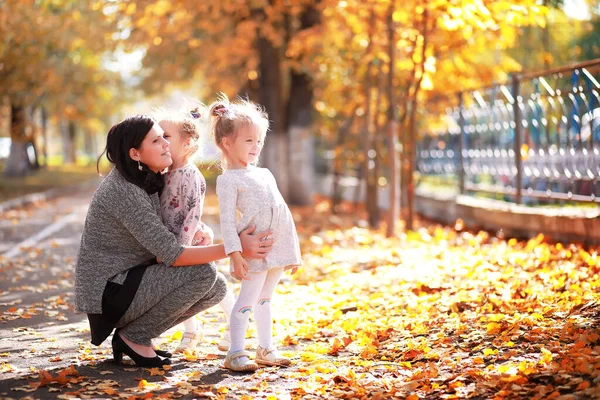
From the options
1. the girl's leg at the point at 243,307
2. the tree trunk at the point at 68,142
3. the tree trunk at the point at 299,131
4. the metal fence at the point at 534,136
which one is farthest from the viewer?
the tree trunk at the point at 68,142

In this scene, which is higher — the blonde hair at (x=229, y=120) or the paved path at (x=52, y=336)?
the blonde hair at (x=229, y=120)

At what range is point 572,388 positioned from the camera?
4.13 metres

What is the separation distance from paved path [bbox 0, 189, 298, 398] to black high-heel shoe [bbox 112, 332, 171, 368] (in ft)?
0.21

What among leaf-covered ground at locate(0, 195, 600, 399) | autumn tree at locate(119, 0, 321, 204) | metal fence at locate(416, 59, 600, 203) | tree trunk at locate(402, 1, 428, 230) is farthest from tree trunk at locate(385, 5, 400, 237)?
autumn tree at locate(119, 0, 321, 204)

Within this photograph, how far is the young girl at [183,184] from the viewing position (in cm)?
510

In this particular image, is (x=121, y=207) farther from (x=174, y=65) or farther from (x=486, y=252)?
(x=174, y=65)

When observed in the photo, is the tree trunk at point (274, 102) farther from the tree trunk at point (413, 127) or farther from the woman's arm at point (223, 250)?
the woman's arm at point (223, 250)

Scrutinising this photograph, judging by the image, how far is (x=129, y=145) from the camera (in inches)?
194

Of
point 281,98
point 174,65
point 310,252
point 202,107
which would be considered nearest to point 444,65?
point 310,252

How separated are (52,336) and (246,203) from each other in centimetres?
208

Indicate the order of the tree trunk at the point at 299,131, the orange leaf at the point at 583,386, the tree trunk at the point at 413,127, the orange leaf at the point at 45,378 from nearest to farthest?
the orange leaf at the point at 583,386 < the orange leaf at the point at 45,378 < the tree trunk at the point at 413,127 < the tree trunk at the point at 299,131

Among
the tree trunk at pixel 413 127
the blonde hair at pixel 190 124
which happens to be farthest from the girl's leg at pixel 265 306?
the tree trunk at pixel 413 127

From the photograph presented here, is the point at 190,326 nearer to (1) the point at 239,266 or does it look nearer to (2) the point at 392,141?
(1) the point at 239,266

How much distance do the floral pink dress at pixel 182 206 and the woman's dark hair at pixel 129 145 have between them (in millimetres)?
181
